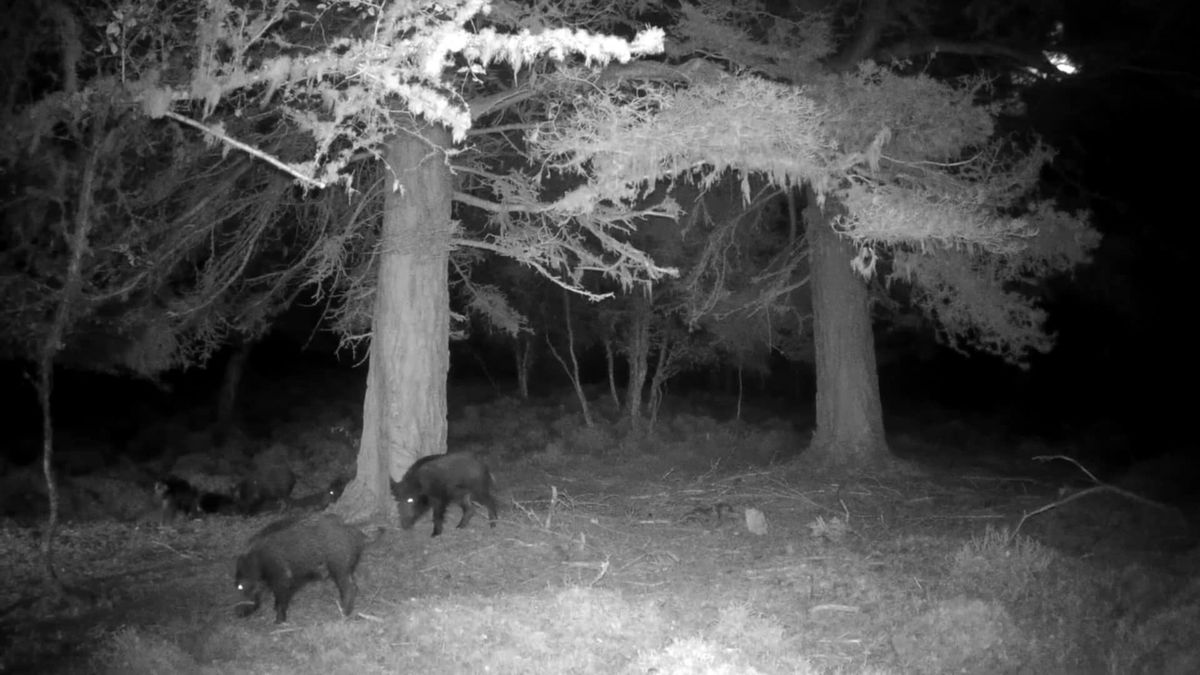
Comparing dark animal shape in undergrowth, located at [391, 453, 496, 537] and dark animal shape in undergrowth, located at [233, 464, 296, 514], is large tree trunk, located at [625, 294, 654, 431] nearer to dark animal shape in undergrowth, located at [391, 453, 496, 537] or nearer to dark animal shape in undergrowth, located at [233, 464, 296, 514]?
dark animal shape in undergrowth, located at [233, 464, 296, 514]

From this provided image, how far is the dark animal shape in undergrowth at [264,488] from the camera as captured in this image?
1600cm

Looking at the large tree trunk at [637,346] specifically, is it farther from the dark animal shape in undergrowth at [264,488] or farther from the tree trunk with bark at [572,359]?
the dark animal shape in undergrowth at [264,488]

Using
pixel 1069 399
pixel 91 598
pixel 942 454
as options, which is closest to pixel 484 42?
pixel 91 598

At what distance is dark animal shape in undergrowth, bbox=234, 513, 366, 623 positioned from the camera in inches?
316

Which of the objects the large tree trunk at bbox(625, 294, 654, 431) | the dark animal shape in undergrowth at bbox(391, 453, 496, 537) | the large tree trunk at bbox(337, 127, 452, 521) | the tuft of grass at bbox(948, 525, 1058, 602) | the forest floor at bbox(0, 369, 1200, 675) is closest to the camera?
the forest floor at bbox(0, 369, 1200, 675)

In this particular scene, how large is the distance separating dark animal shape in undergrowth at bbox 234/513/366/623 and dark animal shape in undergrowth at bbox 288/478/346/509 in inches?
276

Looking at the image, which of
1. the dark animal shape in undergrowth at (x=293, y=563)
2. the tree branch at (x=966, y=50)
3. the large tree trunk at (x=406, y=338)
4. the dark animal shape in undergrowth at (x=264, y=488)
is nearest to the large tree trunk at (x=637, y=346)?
the dark animal shape in undergrowth at (x=264, y=488)

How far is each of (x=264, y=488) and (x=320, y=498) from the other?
3.33 feet

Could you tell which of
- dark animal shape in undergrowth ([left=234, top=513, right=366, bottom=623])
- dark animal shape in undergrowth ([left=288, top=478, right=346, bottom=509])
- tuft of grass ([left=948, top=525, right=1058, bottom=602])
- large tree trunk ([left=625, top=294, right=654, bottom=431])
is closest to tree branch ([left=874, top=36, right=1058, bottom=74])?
tuft of grass ([left=948, top=525, right=1058, bottom=602])

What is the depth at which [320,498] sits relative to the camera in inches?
653

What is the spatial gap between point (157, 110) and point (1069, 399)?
3112cm

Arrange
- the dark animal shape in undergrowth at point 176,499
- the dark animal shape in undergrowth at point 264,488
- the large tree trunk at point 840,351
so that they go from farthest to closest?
the dark animal shape in undergrowth at point 264,488 → the large tree trunk at point 840,351 → the dark animal shape in undergrowth at point 176,499

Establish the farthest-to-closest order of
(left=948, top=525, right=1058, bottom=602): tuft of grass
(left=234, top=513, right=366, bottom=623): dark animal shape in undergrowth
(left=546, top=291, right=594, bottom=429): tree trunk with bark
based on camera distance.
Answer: (left=546, top=291, right=594, bottom=429): tree trunk with bark < (left=948, top=525, right=1058, bottom=602): tuft of grass < (left=234, top=513, right=366, bottom=623): dark animal shape in undergrowth

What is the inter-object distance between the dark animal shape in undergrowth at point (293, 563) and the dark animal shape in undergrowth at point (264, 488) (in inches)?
301
